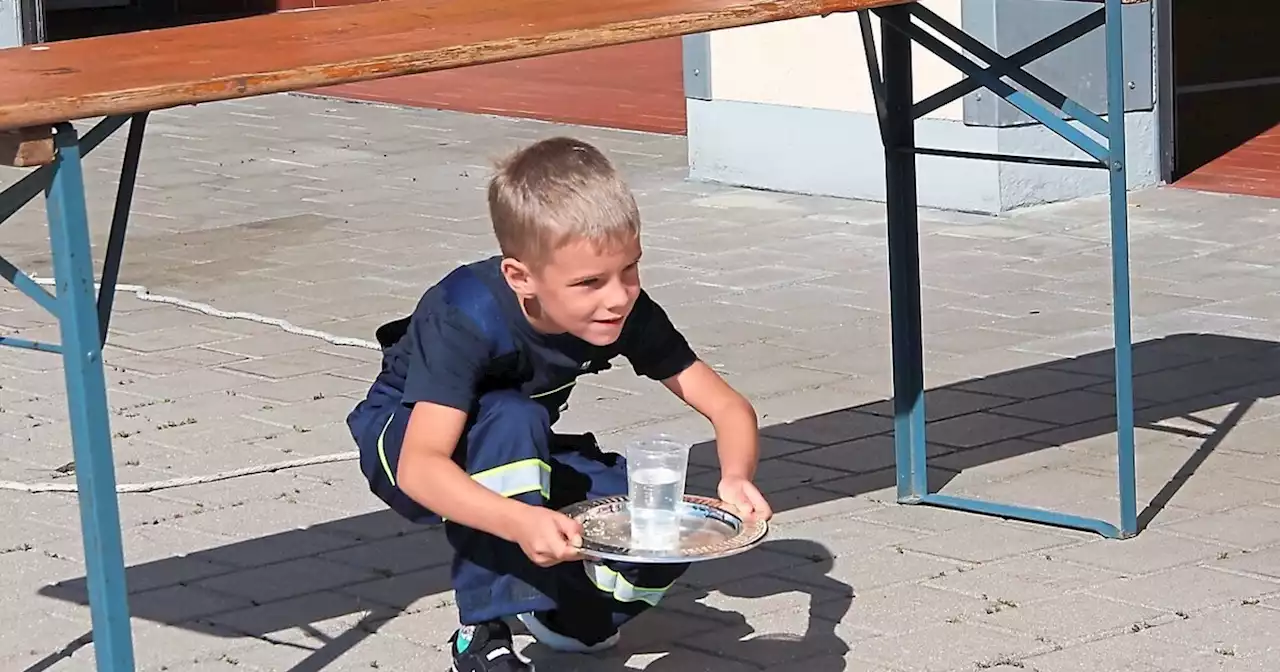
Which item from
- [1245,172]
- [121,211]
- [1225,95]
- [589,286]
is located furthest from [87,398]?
[1225,95]

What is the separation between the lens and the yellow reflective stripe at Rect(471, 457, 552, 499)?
3232mm

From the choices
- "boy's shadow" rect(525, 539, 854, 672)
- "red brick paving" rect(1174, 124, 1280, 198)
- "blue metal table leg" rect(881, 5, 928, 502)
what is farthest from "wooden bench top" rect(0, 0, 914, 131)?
"red brick paving" rect(1174, 124, 1280, 198)

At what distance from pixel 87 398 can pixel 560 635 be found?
1.10 metres

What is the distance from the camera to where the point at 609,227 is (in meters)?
3.07

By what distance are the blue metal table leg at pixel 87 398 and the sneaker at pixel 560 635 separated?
0.84 meters

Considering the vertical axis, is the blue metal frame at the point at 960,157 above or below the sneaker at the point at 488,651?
above

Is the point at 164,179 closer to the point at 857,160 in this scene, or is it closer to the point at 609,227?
the point at 857,160

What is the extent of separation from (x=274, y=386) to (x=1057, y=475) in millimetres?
2306

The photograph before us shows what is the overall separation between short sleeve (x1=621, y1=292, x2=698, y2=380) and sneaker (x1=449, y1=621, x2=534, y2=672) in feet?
1.69

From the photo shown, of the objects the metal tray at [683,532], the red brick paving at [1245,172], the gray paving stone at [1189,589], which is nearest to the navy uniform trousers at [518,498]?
the metal tray at [683,532]

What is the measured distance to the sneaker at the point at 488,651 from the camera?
3.42m

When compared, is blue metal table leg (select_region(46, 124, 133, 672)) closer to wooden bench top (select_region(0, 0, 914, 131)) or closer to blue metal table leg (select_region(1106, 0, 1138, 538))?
wooden bench top (select_region(0, 0, 914, 131))

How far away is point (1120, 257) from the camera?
13.5 ft

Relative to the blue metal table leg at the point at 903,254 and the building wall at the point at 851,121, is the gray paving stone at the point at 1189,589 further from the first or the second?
the building wall at the point at 851,121
